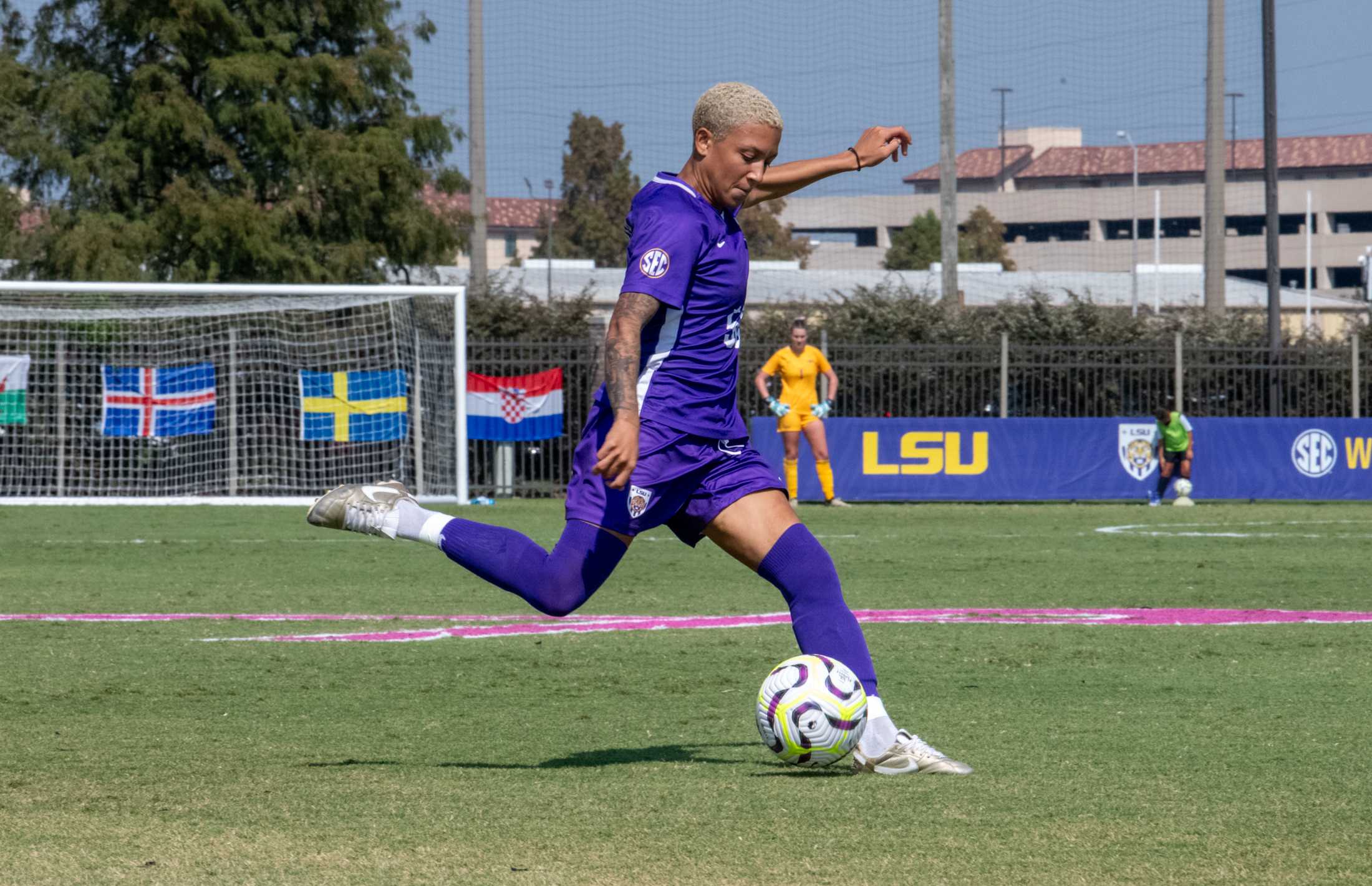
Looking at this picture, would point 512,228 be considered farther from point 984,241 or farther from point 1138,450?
point 1138,450

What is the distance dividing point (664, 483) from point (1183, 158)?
110 m

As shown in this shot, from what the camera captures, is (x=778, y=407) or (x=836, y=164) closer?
(x=836, y=164)

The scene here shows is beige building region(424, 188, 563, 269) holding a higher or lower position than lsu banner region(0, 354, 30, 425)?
higher

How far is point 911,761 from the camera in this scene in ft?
16.5

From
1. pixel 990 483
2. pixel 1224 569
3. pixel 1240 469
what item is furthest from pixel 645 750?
pixel 1240 469

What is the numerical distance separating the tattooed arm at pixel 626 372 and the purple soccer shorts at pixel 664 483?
122mm

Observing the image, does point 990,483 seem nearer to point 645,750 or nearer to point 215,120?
point 215,120

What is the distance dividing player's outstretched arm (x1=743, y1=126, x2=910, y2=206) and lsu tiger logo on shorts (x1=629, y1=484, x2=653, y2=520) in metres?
1.19

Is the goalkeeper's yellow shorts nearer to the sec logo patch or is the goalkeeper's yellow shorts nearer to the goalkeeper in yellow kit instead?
the goalkeeper in yellow kit

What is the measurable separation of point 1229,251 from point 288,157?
274 feet

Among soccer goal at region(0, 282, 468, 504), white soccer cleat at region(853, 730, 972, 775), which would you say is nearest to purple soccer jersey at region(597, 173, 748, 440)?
white soccer cleat at region(853, 730, 972, 775)

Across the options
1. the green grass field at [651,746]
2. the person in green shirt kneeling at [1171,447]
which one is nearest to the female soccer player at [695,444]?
the green grass field at [651,746]

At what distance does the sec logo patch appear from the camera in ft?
16.2

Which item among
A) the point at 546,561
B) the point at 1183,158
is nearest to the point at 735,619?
the point at 546,561
